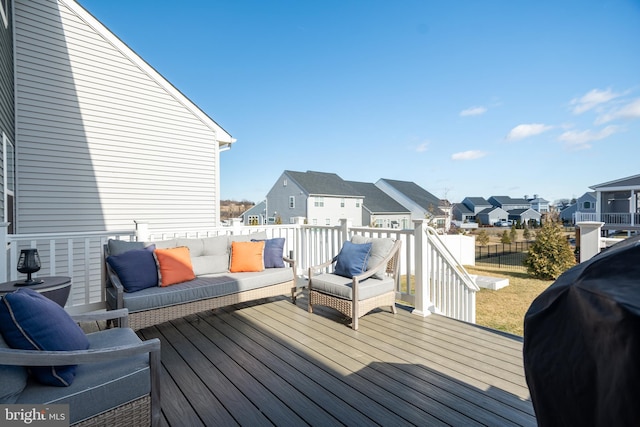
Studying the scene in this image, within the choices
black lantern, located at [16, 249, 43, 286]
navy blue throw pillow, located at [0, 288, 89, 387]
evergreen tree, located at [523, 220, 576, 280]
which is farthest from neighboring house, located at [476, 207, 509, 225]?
navy blue throw pillow, located at [0, 288, 89, 387]

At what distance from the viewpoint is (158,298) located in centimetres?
335

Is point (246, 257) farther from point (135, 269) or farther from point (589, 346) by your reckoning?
point (589, 346)

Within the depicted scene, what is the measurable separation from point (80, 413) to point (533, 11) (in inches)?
434

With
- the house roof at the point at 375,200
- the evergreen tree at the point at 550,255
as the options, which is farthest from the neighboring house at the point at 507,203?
the evergreen tree at the point at 550,255

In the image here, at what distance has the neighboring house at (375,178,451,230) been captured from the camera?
27.8 meters

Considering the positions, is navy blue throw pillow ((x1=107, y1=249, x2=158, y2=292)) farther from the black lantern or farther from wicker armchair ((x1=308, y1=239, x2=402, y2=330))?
wicker armchair ((x1=308, y1=239, x2=402, y2=330))

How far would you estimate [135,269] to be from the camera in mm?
3482

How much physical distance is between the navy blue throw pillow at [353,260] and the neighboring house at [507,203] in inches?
2001

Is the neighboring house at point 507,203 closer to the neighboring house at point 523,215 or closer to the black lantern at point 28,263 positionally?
the neighboring house at point 523,215

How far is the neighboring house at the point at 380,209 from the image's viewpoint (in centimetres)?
2586

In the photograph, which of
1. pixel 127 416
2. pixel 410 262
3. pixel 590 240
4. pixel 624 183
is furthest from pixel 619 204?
pixel 127 416

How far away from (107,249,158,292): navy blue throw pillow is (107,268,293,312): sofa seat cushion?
108mm

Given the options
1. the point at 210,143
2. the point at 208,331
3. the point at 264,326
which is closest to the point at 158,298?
the point at 208,331

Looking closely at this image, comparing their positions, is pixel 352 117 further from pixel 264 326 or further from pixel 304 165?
pixel 264 326
